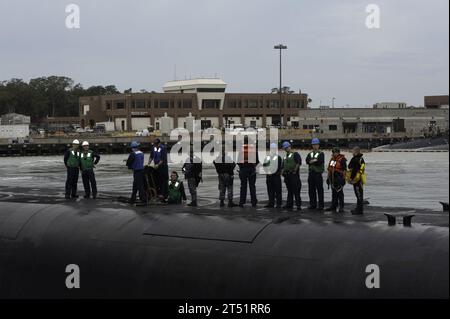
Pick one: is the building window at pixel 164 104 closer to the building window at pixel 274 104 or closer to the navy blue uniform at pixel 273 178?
the building window at pixel 274 104

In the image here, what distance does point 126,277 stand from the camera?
1689 cm

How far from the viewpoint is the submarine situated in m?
13.4

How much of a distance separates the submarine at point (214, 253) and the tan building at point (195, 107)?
379ft

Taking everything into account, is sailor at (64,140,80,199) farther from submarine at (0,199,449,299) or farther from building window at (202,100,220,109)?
building window at (202,100,220,109)

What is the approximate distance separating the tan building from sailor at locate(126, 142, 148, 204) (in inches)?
4502

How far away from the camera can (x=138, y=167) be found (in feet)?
64.6

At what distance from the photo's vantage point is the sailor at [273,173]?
1789 centimetres

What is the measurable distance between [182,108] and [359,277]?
127200 millimetres

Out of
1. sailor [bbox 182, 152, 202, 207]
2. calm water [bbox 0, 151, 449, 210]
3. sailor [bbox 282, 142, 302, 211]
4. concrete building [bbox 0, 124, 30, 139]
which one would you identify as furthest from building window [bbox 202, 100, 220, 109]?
sailor [bbox 282, 142, 302, 211]

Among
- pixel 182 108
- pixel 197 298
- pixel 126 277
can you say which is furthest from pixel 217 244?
pixel 182 108

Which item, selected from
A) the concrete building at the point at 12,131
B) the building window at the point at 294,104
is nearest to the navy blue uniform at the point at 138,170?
the concrete building at the point at 12,131

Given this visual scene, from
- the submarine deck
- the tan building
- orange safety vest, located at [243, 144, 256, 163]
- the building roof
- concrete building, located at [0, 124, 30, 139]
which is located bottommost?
the submarine deck

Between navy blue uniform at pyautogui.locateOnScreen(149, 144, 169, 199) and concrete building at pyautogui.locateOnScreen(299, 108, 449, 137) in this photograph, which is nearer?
navy blue uniform at pyautogui.locateOnScreen(149, 144, 169, 199)

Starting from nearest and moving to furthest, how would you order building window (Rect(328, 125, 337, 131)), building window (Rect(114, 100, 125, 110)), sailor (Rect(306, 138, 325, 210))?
sailor (Rect(306, 138, 325, 210)), building window (Rect(328, 125, 337, 131)), building window (Rect(114, 100, 125, 110))
